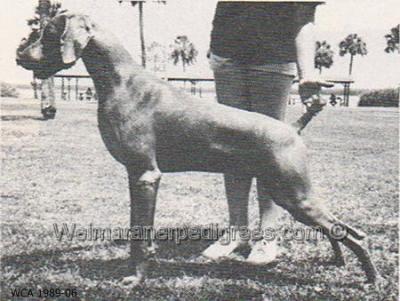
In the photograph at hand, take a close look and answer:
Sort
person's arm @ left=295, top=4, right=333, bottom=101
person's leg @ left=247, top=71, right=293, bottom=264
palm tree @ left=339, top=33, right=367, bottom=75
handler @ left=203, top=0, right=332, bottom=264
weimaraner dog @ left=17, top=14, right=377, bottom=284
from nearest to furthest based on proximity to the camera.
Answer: weimaraner dog @ left=17, top=14, right=377, bottom=284
person's arm @ left=295, top=4, right=333, bottom=101
handler @ left=203, top=0, right=332, bottom=264
person's leg @ left=247, top=71, right=293, bottom=264
palm tree @ left=339, top=33, right=367, bottom=75

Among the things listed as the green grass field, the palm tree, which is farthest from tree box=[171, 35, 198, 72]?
the palm tree

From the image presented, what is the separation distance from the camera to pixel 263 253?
10.8 ft

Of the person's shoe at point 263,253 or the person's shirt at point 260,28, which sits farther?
the person's shoe at point 263,253

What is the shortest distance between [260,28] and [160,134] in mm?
868

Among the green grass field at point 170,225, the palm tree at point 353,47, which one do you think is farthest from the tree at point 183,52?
the palm tree at point 353,47

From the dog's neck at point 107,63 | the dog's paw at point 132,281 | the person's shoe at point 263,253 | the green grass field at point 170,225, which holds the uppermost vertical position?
the dog's neck at point 107,63

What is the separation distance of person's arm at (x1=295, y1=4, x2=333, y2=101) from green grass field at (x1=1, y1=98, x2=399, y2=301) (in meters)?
0.53

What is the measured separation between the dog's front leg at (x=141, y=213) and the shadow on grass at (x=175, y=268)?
0.12 meters

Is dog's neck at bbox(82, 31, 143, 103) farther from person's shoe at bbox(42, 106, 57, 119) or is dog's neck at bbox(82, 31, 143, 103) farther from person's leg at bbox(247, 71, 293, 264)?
person's shoe at bbox(42, 106, 57, 119)

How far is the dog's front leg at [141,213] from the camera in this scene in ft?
8.82

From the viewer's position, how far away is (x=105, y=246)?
142 inches

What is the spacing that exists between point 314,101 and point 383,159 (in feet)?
20.6

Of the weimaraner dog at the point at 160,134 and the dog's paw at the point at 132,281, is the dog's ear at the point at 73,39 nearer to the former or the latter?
the weimaraner dog at the point at 160,134

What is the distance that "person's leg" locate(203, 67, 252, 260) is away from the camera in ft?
10.7
